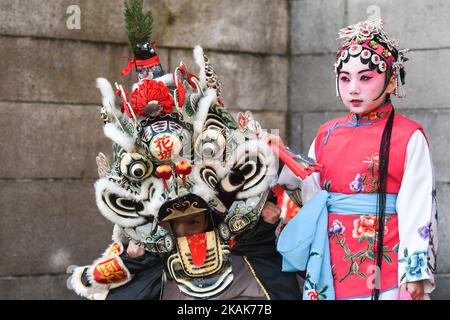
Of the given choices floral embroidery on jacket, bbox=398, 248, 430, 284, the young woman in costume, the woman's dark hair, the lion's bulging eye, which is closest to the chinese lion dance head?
the lion's bulging eye

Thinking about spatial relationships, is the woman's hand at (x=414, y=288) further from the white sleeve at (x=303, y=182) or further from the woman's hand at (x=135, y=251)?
the woman's hand at (x=135, y=251)

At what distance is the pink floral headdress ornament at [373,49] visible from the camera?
13.5 ft

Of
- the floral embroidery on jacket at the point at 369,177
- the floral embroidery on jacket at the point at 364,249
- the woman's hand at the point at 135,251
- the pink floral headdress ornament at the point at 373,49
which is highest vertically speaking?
the pink floral headdress ornament at the point at 373,49

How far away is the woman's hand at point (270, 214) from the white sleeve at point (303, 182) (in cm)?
15

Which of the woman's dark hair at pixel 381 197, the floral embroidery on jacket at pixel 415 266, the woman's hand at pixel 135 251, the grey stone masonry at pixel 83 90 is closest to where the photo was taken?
the floral embroidery on jacket at pixel 415 266

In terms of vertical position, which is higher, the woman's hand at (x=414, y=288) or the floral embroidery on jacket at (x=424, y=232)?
the floral embroidery on jacket at (x=424, y=232)

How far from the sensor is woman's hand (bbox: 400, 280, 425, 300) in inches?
153

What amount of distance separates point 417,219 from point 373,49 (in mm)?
965

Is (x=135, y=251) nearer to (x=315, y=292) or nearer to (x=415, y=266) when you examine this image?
(x=315, y=292)

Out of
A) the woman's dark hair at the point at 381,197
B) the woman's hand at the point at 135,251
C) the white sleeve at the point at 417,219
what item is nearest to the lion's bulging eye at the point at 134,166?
the woman's hand at the point at 135,251

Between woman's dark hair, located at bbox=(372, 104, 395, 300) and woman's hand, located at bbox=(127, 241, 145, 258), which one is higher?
woman's dark hair, located at bbox=(372, 104, 395, 300)

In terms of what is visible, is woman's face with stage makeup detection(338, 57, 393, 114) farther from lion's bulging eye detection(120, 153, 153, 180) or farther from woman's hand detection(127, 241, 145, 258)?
woman's hand detection(127, 241, 145, 258)

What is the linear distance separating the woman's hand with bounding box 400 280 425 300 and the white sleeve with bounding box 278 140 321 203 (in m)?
0.79
